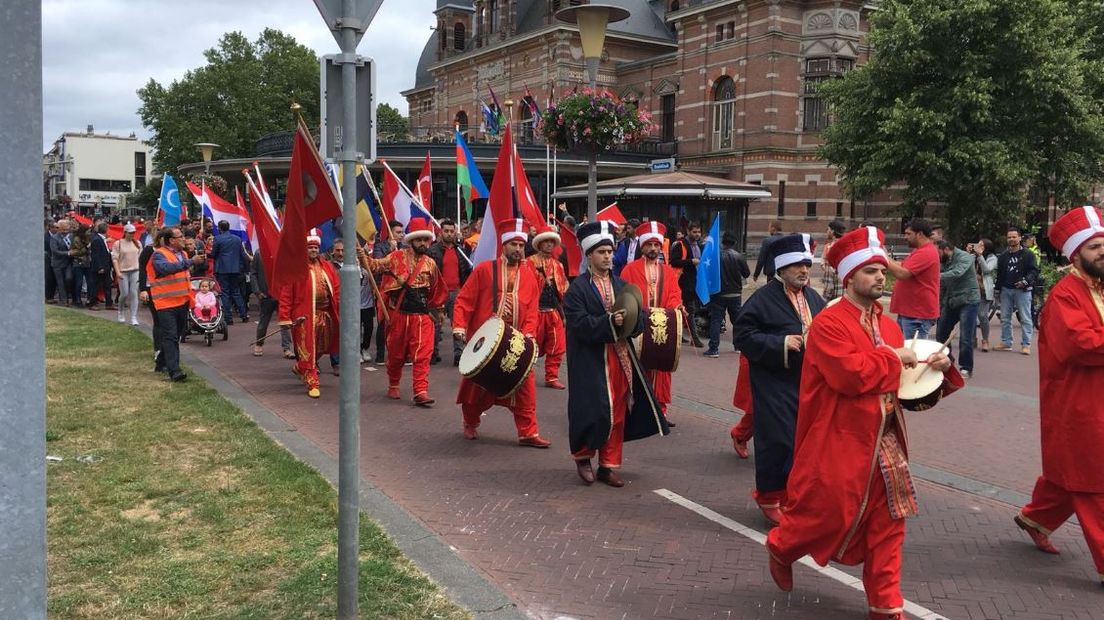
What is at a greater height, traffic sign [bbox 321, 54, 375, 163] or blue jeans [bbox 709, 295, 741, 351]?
traffic sign [bbox 321, 54, 375, 163]

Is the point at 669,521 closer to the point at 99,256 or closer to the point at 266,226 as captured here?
the point at 266,226

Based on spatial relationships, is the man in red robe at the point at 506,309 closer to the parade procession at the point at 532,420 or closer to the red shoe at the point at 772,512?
the parade procession at the point at 532,420

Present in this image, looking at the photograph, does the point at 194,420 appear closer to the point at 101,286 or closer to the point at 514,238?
the point at 514,238

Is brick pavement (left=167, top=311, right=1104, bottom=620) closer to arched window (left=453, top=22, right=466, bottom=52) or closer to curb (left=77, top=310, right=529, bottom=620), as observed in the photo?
curb (left=77, top=310, right=529, bottom=620)

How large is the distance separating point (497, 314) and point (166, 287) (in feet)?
14.9

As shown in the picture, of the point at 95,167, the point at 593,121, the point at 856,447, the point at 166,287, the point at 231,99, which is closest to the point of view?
the point at 856,447

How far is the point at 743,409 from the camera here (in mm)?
7168

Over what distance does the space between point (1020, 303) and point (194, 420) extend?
1145cm

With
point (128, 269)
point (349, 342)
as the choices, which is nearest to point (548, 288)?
point (349, 342)

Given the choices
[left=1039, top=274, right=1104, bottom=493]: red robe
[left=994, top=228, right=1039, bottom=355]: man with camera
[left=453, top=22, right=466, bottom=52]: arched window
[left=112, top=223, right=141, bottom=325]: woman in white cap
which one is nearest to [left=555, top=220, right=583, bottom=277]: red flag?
[left=994, top=228, right=1039, bottom=355]: man with camera

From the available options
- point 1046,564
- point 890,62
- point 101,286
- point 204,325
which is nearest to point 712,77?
point 890,62

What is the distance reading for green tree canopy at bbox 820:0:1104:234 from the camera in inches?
1038

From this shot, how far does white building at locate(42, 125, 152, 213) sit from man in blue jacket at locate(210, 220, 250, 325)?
101497 mm

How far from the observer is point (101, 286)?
19.5 m
